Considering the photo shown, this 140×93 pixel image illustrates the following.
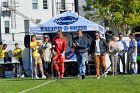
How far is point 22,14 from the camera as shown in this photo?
188 ft

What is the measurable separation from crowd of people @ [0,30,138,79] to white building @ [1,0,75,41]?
29931 millimetres

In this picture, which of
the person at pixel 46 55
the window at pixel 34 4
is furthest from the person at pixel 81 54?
the window at pixel 34 4

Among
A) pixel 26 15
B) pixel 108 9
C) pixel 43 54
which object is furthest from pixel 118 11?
pixel 43 54

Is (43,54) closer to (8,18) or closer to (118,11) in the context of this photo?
(118,11)

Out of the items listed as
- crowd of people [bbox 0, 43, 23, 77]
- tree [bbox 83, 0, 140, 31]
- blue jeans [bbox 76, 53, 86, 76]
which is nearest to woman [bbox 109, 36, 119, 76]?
blue jeans [bbox 76, 53, 86, 76]

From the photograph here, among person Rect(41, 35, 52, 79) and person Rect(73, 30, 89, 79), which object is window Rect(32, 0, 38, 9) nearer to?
person Rect(41, 35, 52, 79)

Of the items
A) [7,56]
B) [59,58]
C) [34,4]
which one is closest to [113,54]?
[59,58]

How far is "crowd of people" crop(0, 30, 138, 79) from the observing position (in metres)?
20.3

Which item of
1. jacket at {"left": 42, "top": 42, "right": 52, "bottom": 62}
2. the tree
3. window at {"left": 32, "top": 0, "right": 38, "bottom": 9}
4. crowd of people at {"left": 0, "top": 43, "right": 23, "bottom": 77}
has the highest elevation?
window at {"left": 32, "top": 0, "right": 38, "bottom": 9}

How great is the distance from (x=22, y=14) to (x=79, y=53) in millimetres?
37772

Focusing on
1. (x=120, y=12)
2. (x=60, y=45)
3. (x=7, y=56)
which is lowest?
(x=7, y=56)

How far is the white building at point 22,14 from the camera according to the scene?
56625mm

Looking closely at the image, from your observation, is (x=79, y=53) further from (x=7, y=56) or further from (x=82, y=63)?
(x=7, y=56)

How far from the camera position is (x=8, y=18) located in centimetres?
5688
